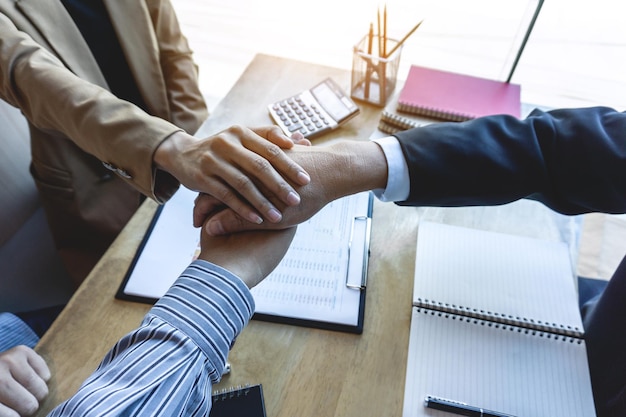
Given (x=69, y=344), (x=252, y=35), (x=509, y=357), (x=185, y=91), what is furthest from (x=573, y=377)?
(x=252, y=35)

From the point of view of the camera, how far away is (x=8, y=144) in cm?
116

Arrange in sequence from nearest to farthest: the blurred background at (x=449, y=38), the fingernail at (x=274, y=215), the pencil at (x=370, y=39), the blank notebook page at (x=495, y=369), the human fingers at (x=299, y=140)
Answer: the blank notebook page at (x=495, y=369), the fingernail at (x=274, y=215), the human fingers at (x=299, y=140), the pencil at (x=370, y=39), the blurred background at (x=449, y=38)

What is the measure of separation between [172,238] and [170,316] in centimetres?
25

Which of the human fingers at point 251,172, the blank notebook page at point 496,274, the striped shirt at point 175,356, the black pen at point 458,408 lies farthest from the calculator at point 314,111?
the black pen at point 458,408

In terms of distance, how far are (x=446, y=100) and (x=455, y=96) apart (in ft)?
0.09

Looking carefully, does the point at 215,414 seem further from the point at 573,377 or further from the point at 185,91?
the point at 185,91

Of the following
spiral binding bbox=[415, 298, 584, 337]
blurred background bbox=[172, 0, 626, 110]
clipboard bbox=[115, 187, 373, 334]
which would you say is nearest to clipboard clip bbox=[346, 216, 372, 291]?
clipboard bbox=[115, 187, 373, 334]

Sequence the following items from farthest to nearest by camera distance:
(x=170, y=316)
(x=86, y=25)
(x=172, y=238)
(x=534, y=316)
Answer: (x=86, y=25), (x=172, y=238), (x=534, y=316), (x=170, y=316)

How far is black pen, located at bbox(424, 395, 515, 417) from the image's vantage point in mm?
607

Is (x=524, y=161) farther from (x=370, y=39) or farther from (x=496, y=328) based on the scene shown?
(x=370, y=39)

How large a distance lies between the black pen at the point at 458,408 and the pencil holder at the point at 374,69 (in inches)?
27.2

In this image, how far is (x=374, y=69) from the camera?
40.3 inches

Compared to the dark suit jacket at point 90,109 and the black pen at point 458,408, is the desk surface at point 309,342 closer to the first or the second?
the black pen at point 458,408

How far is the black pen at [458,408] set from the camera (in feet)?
1.99
